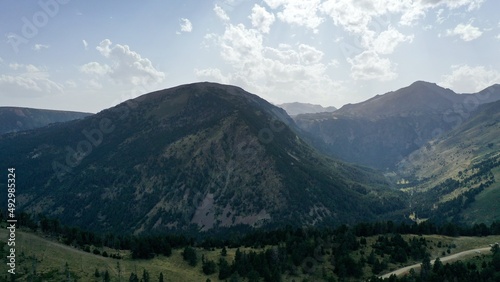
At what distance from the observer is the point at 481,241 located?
497ft

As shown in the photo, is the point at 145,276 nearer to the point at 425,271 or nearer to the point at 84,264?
the point at 84,264

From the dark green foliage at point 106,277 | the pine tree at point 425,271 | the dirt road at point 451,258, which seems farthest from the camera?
the dirt road at point 451,258

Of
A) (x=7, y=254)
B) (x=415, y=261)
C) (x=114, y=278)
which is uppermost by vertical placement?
(x=7, y=254)

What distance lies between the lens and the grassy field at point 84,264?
99.4 m

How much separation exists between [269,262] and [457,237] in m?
94.7

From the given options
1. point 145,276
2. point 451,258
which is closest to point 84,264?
point 145,276

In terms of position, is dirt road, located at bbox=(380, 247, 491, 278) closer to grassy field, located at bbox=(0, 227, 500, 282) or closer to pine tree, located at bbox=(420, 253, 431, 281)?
grassy field, located at bbox=(0, 227, 500, 282)

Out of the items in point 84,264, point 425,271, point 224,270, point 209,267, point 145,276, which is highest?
point 84,264

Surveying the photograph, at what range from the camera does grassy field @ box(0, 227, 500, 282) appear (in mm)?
99431

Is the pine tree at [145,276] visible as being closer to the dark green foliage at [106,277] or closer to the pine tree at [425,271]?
the dark green foliage at [106,277]

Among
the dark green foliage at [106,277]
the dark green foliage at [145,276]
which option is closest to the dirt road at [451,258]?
the dark green foliage at [145,276]

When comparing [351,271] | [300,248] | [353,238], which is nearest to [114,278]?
[300,248]

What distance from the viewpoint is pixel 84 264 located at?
109 metres

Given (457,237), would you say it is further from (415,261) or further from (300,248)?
(300,248)
